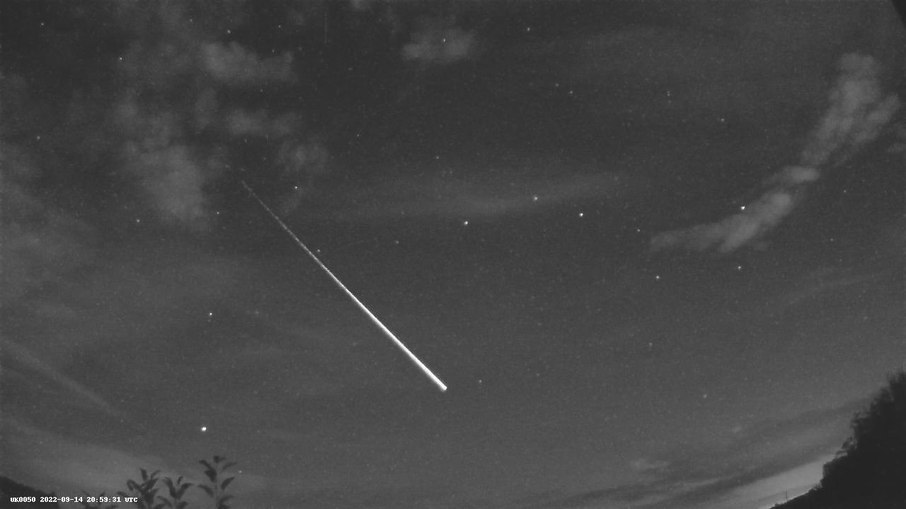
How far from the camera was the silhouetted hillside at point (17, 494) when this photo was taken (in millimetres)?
29384

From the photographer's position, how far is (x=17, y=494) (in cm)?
3269

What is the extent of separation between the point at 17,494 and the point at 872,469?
41.1 metres

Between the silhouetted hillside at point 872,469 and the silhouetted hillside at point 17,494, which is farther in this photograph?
the silhouetted hillside at point 17,494

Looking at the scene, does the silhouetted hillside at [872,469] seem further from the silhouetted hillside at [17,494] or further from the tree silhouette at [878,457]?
the silhouetted hillside at [17,494]

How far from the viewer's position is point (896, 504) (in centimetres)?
1609

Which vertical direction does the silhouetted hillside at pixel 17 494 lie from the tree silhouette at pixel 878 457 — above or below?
above

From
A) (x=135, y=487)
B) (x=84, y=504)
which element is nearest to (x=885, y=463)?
(x=135, y=487)

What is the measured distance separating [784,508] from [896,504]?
14.2 ft

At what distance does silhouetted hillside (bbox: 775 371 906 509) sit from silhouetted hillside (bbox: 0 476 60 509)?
33.7 meters

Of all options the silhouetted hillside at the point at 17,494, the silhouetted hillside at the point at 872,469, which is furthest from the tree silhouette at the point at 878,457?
the silhouetted hillside at the point at 17,494

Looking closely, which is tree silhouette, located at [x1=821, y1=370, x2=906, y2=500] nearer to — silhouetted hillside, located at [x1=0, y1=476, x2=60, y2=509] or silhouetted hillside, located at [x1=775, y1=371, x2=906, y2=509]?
silhouetted hillside, located at [x1=775, y1=371, x2=906, y2=509]

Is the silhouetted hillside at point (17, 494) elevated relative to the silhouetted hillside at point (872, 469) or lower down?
elevated

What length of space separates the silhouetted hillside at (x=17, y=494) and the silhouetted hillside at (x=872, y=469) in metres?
33.7

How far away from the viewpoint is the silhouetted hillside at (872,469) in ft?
62.2
